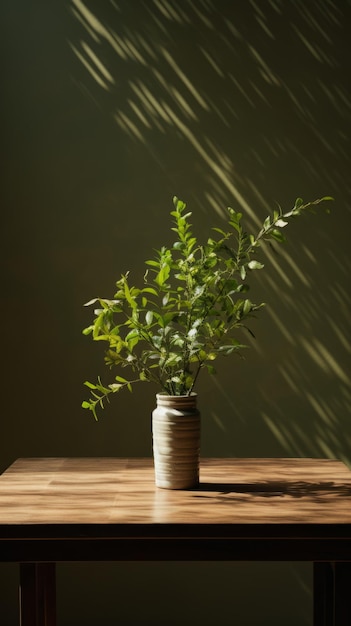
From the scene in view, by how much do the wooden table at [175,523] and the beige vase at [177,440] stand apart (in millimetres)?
44

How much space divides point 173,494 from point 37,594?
1.48ft

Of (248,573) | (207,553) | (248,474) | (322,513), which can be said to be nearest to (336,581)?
(322,513)

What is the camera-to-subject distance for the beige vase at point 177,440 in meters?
2.13

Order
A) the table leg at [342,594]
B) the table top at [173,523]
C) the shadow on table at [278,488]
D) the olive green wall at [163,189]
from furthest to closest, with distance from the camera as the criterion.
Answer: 1. the olive green wall at [163,189]
2. the shadow on table at [278,488]
3. the table leg at [342,594]
4. the table top at [173,523]

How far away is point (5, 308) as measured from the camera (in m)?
3.21

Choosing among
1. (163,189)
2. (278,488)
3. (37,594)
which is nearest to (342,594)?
(278,488)

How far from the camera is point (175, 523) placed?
1.79 meters

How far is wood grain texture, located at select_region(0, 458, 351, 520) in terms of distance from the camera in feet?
6.06

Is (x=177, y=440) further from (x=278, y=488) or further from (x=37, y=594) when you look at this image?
(x=37, y=594)

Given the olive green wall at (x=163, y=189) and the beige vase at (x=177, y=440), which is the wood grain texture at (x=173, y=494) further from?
the olive green wall at (x=163, y=189)

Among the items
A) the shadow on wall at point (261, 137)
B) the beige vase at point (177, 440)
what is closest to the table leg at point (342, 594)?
the beige vase at point (177, 440)

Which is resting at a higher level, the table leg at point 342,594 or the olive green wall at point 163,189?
the olive green wall at point 163,189

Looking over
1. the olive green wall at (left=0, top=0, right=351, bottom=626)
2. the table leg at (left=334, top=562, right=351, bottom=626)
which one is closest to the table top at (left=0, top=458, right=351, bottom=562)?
the table leg at (left=334, top=562, right=351, bottom=626)

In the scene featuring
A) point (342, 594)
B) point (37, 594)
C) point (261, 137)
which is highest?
point (261, 137)
